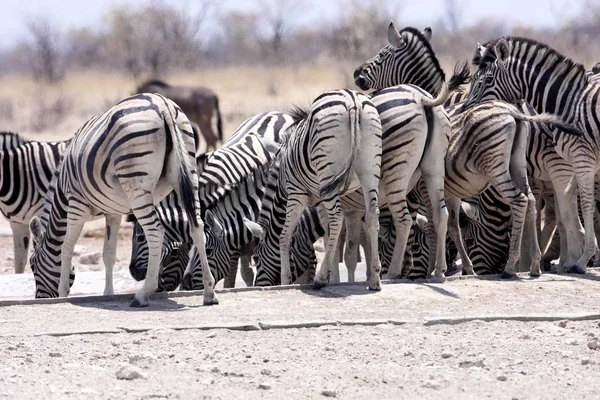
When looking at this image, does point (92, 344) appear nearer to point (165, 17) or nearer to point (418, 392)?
point (418, 392)

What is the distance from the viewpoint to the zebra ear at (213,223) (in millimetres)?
11031

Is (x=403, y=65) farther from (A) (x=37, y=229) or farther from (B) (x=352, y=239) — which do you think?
(A) (x=37, y=229)

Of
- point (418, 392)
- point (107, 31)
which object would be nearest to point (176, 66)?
point (107, 31)

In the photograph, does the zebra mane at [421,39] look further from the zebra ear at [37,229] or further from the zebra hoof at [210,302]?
the zebra hoof at [210,302]

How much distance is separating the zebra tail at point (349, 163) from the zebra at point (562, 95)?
2.37 m

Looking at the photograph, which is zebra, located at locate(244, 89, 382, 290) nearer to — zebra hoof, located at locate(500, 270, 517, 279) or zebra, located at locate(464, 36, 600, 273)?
zebra hoof, located at locate(500, 270, 517, 279)

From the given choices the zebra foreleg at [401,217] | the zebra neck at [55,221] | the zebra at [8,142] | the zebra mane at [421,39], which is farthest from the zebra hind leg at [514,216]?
the zebra at [8,142]

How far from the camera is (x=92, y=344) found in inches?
281

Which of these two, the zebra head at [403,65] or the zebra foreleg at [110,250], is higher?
the zebra head at [403,65]

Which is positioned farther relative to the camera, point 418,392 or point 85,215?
point 85,215

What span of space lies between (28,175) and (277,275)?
11.5ft

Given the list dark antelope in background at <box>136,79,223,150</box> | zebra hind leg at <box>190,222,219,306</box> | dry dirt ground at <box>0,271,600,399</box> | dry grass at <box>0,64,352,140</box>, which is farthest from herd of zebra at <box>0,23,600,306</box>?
dry grass at <box>0,64,352,140</box>

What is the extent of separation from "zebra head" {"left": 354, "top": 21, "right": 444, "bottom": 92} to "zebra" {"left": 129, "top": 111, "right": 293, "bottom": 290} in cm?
140

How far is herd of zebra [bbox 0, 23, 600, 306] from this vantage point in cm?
877
